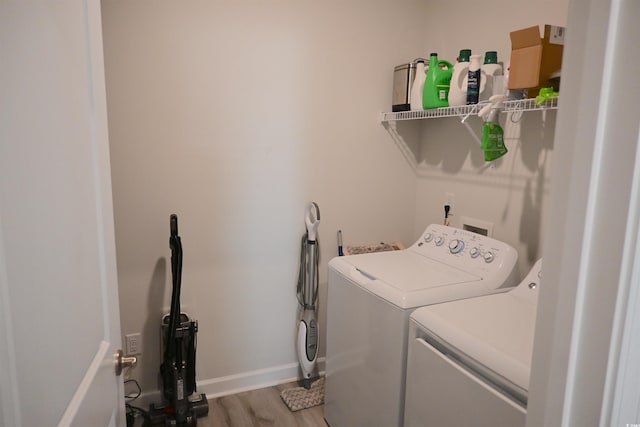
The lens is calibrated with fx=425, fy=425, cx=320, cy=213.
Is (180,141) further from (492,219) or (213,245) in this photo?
(492,219)

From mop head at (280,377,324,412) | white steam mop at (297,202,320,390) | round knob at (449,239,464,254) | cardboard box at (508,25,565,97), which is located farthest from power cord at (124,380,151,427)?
cardboard box at (508,25,565,97)

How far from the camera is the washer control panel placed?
1839 millimetres

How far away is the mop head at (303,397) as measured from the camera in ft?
7.47

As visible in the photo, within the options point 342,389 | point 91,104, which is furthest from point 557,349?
point 342,389

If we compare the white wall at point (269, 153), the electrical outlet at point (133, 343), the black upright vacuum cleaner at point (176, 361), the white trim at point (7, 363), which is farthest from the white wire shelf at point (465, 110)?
the electrical outlet at point (133, 343)

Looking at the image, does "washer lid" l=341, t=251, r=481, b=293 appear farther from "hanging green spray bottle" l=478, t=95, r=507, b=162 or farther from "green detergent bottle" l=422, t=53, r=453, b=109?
"green detergent bottle" l=422, t=53, r=453, b=109

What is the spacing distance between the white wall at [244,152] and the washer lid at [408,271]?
0.51 m

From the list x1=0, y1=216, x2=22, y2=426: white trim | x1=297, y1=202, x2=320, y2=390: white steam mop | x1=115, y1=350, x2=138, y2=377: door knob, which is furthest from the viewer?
x1=297, y1=202, x2=320, y2=390: white steam mop

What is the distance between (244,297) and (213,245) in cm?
35

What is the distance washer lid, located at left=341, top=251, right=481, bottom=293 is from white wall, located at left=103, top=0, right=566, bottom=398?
39cm

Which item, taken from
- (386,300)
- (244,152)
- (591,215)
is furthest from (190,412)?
(591,215)

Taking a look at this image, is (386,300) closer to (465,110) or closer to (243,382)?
(465,110)

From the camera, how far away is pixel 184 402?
202cm

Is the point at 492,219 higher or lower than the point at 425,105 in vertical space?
lower
